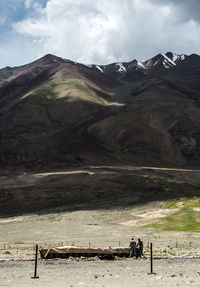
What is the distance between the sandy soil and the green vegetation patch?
3412cm

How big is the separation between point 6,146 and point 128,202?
219ft

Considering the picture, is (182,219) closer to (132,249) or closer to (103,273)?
(132,249)

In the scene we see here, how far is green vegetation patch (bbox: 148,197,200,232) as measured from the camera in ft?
222

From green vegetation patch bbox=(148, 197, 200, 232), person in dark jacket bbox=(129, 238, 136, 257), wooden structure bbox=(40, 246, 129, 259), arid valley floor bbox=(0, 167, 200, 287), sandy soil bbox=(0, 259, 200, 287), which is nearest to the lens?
sandy soil bbox=(0, 259, 200, 287)

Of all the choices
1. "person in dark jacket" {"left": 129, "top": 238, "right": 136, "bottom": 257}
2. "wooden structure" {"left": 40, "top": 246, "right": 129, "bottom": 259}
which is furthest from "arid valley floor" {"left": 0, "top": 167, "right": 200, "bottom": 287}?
"wooden structure" {"left": 40, "top": 246, "right": 129, "bottom": 259}

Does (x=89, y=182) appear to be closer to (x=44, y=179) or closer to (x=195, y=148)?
(x=44, y=179)

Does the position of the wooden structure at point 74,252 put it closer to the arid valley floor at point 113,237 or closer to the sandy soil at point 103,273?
the arid valley floor at point 113,237

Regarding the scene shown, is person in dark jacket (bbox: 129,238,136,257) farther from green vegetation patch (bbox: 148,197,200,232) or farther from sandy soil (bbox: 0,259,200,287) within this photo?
green vegetation patch (bbox: 148,197,200,232)

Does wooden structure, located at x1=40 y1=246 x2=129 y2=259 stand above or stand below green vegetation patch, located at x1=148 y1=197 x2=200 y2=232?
below

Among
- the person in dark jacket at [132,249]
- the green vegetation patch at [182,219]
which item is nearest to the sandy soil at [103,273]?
the person in dark jacket at [132,249]

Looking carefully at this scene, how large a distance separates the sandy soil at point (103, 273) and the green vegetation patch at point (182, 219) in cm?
3412

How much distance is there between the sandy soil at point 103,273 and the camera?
25.2 m

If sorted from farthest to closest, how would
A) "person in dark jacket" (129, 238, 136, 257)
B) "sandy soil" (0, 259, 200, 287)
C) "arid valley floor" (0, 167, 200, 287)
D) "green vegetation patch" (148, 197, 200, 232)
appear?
"green vegetation patch" (148, 197, 200, 232) → "person in dark jacket" (129, 238, 136, 257) → "arid valley floor" (0, 167, 200, 287) → "sandy soil" (0, 259, 200, 287)

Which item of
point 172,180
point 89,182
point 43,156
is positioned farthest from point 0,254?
point 43,156
